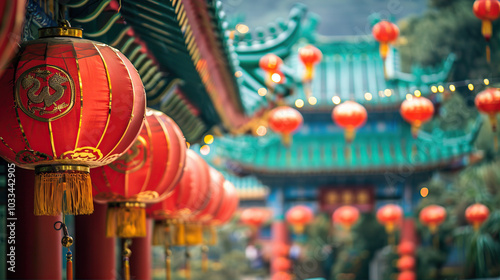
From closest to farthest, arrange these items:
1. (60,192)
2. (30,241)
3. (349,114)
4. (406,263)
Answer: (60,192)
(30,241)
(349,114)
(406,263)

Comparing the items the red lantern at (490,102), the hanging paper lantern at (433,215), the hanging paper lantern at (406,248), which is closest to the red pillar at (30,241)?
the red lantern at (490,102)

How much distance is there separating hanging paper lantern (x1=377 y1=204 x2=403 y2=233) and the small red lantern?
10180mm

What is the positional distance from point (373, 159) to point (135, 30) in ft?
49.0

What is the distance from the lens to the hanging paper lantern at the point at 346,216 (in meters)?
18.1

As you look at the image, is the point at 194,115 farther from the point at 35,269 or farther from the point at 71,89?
the point at 71,89

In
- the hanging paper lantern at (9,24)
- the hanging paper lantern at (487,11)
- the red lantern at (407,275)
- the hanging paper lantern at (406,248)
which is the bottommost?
A: the red lantern at (407,275)

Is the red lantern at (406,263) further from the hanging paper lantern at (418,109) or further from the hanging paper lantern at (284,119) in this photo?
the hanging paper lantern at (284,119)

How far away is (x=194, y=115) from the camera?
789 cm

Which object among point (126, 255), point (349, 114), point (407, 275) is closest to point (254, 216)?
point (407, 275)

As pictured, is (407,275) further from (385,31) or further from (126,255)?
(126,255)

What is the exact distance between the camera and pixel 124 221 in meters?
3.91

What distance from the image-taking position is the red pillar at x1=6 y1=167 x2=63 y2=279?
383 cm

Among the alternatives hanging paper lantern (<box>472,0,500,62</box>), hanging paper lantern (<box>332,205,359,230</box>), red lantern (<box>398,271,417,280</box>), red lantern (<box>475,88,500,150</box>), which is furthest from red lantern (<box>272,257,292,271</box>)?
hanging paper lantern (<box>472,0,500,62</box>)

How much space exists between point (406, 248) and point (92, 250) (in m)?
14.0
